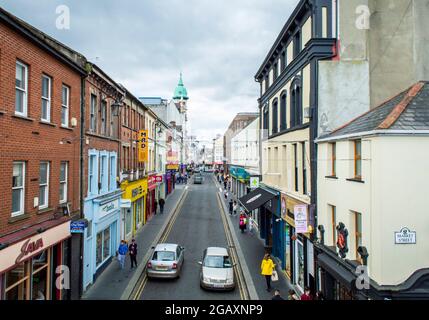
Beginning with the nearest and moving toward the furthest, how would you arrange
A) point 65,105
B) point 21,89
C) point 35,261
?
point 21,89
point 35,261
point 65,105

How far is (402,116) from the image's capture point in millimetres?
9898

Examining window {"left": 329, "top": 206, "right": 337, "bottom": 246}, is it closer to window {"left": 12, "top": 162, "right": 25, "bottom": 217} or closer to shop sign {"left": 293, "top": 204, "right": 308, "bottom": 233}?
shop sign {"left": 293, "top": 204, "right": 308, "bottom": 233}

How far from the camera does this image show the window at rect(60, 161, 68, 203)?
1426 centimetres

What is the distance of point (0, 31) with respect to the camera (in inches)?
377

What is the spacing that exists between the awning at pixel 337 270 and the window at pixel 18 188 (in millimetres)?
10275

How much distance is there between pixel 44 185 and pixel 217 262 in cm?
879

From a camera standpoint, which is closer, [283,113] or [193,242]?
[283,113]

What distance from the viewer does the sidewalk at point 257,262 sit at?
15.9 metres

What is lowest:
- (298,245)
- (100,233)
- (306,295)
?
(306,295)

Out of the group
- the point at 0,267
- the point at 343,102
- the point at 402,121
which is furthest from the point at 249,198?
the point at 0,267

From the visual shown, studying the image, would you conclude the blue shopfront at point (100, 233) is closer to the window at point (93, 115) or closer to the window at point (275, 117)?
the window at point (93, 115)

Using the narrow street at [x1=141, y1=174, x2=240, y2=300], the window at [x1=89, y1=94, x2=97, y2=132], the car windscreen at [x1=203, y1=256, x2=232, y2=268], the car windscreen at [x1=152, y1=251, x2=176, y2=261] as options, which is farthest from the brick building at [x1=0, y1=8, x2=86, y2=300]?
the car windscreen at [x1=203, y1=256, x2=232, y2=268]

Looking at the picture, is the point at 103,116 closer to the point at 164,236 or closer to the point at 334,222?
the point at 164,236

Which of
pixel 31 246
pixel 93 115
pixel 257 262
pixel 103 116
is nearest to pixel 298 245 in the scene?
pixel 257 262
